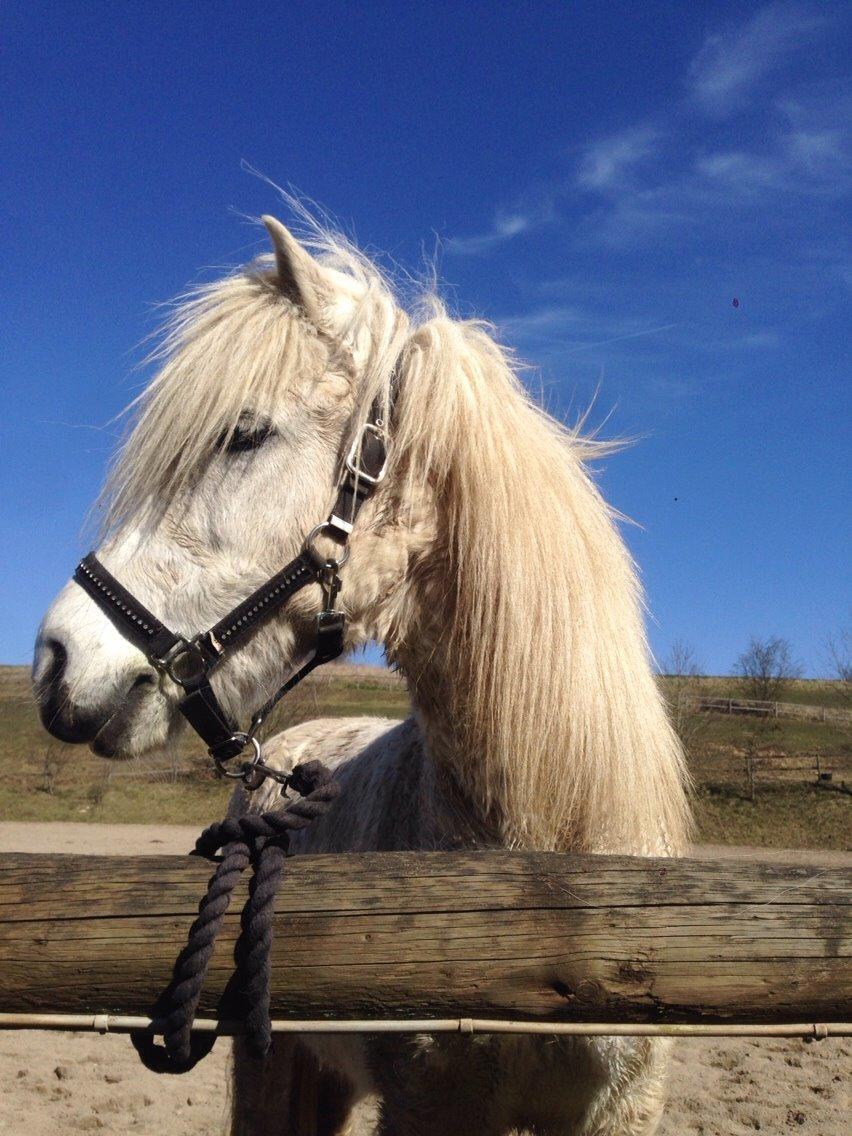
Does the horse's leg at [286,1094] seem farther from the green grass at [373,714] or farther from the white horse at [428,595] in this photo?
the green grass at [373,714]

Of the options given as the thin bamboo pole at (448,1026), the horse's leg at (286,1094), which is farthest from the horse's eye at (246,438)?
the horse's leg at (286,1094)

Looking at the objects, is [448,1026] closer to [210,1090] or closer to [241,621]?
[241,621]

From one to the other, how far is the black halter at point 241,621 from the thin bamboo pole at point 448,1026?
0.56 metres

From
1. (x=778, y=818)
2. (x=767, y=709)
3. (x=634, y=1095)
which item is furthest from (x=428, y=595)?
(x=767, y=709)

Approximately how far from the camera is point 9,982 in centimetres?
139

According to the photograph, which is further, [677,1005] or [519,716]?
[519,716]

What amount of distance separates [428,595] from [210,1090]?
4.80 meters

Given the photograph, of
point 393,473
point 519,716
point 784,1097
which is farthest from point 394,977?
point 784,1097

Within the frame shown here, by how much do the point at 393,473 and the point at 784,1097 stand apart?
517cm

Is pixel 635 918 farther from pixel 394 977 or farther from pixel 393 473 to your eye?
pixel 393 473

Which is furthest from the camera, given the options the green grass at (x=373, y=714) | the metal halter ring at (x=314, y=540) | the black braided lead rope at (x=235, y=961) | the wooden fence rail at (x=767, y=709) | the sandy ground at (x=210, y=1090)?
the wooden fence rail at (x=767, y=709)

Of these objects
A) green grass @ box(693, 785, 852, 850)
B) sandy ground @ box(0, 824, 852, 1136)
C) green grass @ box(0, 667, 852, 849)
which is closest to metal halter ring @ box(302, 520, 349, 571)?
sandy ground @ box(0, 824, 852, 1136)

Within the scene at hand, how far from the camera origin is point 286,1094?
3.71 metres

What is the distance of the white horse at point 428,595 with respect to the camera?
80.3 inches
